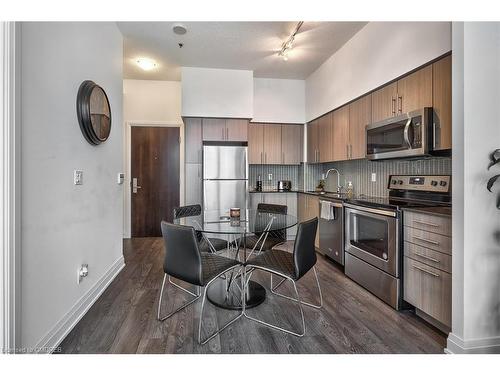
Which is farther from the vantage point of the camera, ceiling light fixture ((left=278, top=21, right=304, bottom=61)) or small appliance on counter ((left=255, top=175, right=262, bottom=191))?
small appliance on counter ((left=255, top=175, right=262, bottom=191))

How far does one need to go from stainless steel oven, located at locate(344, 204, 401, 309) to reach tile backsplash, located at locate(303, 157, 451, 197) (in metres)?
0.66

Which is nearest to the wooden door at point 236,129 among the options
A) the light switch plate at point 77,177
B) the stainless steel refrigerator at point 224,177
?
the stainless steel refrigerator at point 224,177

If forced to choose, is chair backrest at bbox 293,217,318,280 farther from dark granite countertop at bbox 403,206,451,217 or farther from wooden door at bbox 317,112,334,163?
wooden door at bbox 317,112,334,163

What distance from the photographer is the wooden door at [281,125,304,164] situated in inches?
183

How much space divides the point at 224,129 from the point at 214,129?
0.16 meters

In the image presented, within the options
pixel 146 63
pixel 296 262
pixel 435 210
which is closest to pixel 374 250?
pixel 435 210

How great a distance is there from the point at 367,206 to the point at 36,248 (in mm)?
2645

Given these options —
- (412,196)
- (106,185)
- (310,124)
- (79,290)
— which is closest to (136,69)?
(106,185)

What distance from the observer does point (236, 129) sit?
424 cm

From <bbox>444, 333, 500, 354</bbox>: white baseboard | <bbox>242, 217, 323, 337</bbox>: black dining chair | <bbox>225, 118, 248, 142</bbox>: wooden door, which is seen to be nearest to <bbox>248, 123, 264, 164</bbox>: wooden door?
<bbox>225, 118, 248, 142</bbox>: wooden door

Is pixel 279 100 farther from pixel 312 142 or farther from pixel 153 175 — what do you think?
pixel 153 175

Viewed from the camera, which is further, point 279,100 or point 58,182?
point 279,100

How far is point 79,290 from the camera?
2.06 m

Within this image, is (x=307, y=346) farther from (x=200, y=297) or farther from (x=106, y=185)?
(x=106, y=185)
